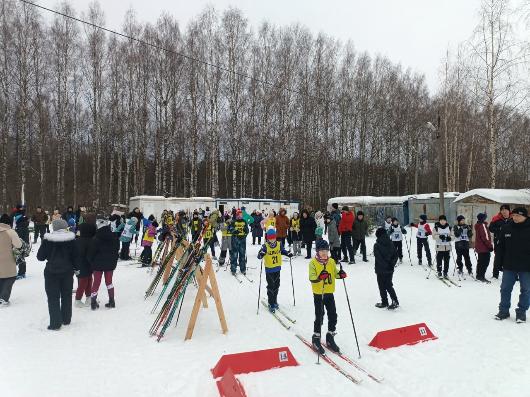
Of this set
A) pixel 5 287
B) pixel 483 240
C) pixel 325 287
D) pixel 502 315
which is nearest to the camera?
pixel 325 287

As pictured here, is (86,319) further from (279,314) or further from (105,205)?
(105,205)

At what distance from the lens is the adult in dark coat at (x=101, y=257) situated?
6.82 meters

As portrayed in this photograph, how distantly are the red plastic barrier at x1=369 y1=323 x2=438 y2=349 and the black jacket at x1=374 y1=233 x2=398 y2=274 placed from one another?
1419mm

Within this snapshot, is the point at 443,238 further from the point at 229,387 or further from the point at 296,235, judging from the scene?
the point at 229,387

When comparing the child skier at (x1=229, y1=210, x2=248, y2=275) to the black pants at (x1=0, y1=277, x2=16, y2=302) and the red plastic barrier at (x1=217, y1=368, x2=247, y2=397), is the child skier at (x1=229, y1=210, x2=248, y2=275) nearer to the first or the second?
the black pants at (x1=0, y1=277, x2=16, y2=302)

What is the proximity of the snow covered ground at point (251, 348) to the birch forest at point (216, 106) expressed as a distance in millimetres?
14528

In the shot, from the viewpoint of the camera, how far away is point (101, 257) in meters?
6.86

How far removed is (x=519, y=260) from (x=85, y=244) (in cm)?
755

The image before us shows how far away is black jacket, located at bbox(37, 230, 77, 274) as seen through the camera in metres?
5.83

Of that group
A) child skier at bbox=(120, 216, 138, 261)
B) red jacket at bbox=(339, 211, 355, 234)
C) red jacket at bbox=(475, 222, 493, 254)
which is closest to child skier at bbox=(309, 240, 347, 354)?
red jacket at bbox=(475, 222, 493, 254)

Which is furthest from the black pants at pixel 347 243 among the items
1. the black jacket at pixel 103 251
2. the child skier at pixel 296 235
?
the black jacket at pixel 103 251

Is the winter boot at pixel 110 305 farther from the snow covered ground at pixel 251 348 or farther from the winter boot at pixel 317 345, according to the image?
the winter boot at pixel 317 345

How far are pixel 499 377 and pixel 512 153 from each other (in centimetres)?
4198

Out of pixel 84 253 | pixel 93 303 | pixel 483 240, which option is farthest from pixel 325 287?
pixel 483 240
